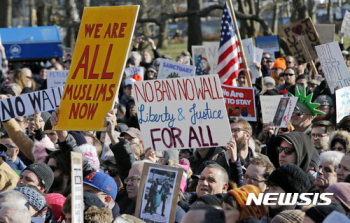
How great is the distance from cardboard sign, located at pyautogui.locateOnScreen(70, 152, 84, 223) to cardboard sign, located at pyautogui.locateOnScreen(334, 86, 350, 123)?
13.1 ft

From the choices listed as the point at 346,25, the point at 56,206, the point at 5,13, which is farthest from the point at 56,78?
the point at 5,13

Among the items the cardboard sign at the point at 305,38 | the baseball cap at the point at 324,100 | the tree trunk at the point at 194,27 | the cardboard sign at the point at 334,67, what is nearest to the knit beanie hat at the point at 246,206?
the baseball cap at the point at 324,100

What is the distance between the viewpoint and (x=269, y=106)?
6.35m

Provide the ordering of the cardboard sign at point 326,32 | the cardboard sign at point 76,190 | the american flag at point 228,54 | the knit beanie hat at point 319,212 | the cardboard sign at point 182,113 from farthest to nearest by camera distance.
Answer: the cardboard sign at point 326,32
the american flag at point 228,54
the cardboard sign at point 182,113
the cardboard sign at point 76,190
the knit beanie hat at point 319,212

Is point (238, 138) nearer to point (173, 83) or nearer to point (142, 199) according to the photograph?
point (173, 83)

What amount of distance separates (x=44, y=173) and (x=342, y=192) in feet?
8.53

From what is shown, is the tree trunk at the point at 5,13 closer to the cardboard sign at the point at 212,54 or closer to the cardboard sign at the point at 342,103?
the cardboard sign at the point at 212,54

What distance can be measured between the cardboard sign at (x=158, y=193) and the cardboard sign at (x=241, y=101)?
11.8 ft

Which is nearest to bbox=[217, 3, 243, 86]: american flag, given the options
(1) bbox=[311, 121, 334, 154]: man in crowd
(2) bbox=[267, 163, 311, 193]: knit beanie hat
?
(1) bbox=[311, 121, 334, 154]: man in crowd

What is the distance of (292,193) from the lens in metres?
3.63

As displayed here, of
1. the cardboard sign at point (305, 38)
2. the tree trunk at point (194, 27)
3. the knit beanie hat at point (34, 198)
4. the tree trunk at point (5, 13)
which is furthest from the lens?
the tree trunk at point (5, 13)

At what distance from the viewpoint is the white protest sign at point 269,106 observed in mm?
6320

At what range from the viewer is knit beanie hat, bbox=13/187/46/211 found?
12.9 ft

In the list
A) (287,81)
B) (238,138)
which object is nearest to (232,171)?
(238,138)
